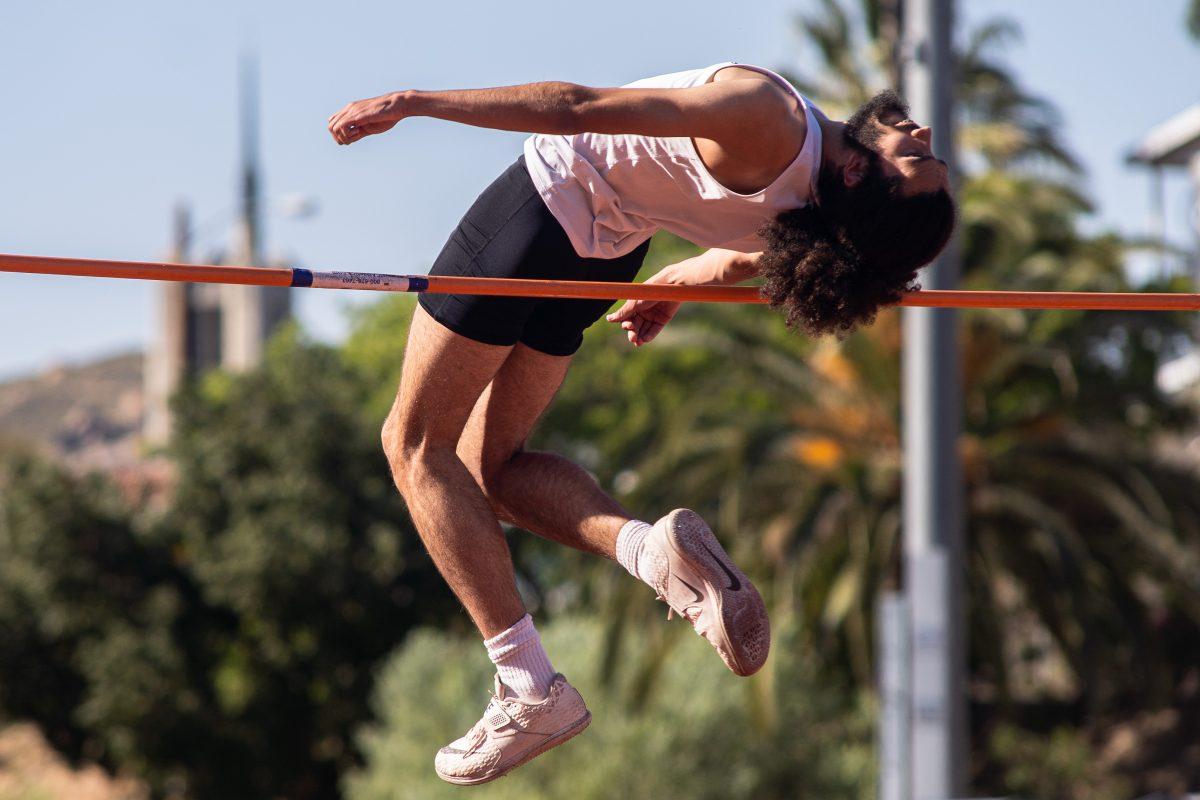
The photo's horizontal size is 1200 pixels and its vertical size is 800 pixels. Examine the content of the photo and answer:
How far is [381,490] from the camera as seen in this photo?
23594 mm

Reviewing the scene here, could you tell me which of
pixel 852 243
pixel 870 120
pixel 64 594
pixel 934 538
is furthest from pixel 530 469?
pixel 64 594

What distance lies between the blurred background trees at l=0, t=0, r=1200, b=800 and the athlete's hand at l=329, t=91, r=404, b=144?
798 centimetres

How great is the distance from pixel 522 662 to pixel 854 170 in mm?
1544

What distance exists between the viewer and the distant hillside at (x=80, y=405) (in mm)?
95938

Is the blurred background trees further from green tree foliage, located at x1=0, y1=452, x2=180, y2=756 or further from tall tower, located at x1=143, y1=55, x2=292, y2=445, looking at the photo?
tall tower, located at x1=143, y1=55, x2=292, y2=445

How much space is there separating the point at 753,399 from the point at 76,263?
17.5 m

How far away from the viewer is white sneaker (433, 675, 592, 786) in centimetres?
469

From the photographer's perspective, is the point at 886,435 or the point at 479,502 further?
the point at 886,435

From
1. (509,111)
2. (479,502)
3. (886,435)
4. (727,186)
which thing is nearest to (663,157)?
(727,186)

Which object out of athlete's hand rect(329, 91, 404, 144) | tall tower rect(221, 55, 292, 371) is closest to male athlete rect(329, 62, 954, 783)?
athlete's hand rect(329, 91, 404, 144)

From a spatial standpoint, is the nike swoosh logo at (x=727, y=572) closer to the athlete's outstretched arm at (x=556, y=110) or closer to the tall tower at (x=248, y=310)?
the athlete's outstretched arm at (x=556, y=110)

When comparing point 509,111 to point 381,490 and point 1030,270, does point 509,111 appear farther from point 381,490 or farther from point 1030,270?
point 381,490

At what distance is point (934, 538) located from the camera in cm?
1090

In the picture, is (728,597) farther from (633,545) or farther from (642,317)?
(642,317)
